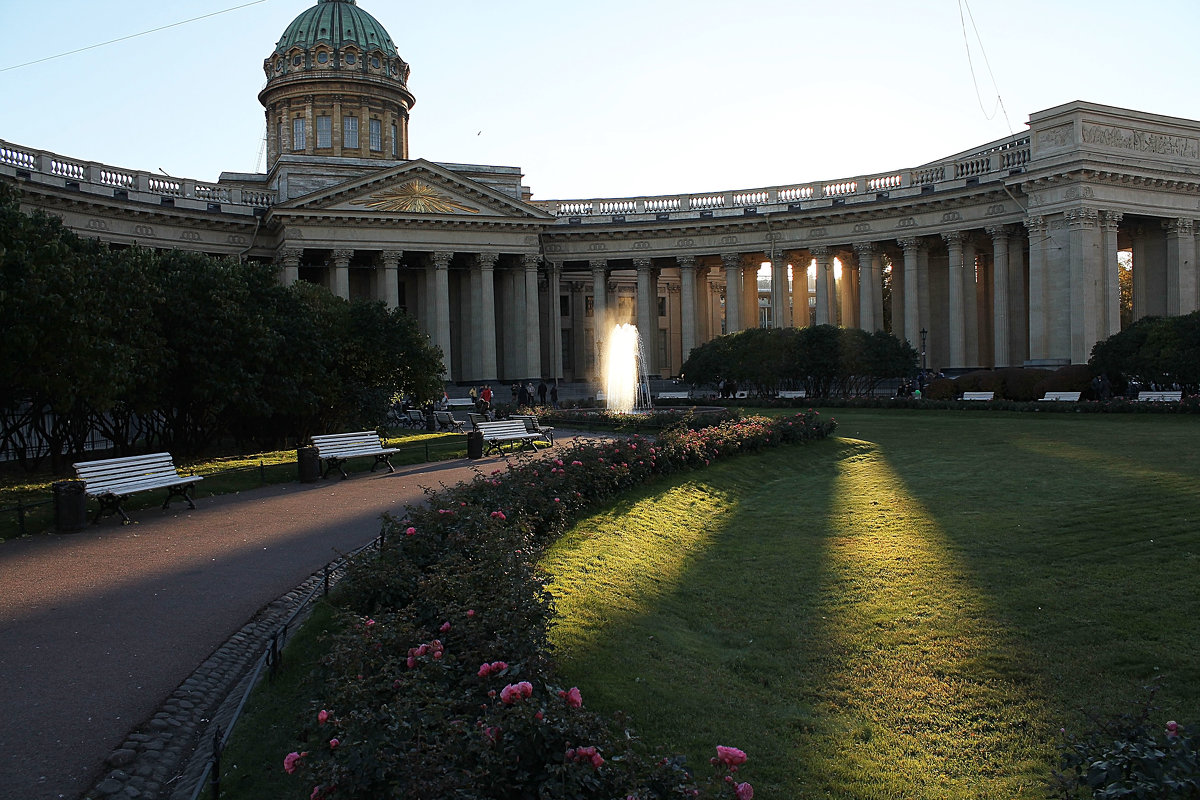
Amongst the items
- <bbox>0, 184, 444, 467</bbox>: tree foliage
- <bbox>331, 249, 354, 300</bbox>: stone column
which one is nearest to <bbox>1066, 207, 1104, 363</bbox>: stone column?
<bbox>0, 184, 444, 467</bbox>: tree foliage

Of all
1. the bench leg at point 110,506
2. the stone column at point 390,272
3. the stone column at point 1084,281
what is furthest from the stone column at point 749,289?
the bench leg at point 110,506

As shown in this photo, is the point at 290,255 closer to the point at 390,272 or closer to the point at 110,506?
the point at 390,272

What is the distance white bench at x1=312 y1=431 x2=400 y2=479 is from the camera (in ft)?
63.8

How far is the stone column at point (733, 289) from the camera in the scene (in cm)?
5300

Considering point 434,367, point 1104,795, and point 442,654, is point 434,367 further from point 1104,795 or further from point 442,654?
point 1104,795

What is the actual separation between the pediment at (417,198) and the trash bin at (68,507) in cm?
3587

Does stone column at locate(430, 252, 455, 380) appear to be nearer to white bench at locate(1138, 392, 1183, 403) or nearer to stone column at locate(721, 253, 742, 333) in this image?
stone column at locate(721, 253, 742, 333)

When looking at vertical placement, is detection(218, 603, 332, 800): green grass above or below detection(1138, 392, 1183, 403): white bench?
below

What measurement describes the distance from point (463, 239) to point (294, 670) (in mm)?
45145

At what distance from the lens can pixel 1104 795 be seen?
13.5 feet

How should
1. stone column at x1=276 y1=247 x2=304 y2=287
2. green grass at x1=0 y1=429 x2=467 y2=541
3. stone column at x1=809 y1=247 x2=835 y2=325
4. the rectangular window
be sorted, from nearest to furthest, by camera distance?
green grass at x1=0 y1=429 x2=467 y2=541, stone column at x1=276 y1=247 x2=304 y2=287, stone column at x1=809 y1=247 x2=835 y2=325, the rectangular window

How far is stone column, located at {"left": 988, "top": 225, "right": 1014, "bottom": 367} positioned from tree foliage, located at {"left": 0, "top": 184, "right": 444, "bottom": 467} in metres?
30.8

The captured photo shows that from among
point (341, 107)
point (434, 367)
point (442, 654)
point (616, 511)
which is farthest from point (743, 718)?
point (341, 107)

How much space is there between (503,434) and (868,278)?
1289 inches
